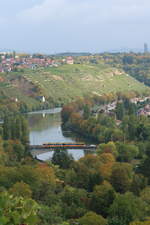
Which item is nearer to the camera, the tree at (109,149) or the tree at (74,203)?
the tree at (74,203)

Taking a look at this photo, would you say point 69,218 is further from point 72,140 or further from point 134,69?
point 134,69

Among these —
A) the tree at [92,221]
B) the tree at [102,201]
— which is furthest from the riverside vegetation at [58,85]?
the tree at [92,221]

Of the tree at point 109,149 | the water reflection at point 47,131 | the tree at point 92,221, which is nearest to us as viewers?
the tree at point 92,221

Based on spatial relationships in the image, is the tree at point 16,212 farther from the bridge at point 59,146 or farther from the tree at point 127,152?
the bridge at point 59,146

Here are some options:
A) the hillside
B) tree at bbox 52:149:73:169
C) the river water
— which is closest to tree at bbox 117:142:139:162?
tree at bbox 52:149:73:169

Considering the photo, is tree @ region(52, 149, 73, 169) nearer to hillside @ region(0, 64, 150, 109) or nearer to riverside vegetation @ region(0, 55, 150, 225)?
riverside vegetation @ region(0, 55, 150, 225)

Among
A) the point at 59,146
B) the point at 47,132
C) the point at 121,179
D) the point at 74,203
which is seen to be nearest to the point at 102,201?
the point at 74,203

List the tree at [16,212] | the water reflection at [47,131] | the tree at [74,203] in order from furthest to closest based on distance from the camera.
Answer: the water reflection at [47,131] < the tree at [74,203] < the tree at [16,212]
